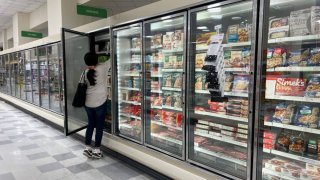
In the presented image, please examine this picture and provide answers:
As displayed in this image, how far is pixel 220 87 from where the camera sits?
8.86 feet

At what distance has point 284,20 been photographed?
7.27ft

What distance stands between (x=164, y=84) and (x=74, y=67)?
1.87 m

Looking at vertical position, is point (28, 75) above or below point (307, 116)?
above

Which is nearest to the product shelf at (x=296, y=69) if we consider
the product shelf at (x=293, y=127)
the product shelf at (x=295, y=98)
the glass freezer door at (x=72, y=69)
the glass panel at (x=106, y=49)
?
the product shelf at (x=295, y=98)

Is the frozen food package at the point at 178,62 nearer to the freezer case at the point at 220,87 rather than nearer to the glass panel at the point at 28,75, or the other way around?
the freezer case at the point at 220,87

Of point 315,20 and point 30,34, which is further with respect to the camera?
point 30,34

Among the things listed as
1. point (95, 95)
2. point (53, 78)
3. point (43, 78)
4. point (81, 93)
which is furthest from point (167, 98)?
point (43, 78)

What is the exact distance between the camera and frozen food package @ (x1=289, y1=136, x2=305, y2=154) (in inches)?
87.7

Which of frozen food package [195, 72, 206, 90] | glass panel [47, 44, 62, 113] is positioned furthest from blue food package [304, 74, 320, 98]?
glass panel [47, 44, 62, 113]

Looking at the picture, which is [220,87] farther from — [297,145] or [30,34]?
[30,34]

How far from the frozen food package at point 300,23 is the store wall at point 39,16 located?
8.00 metres

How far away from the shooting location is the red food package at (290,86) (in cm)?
217

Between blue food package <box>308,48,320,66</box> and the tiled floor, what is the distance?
7.65ft

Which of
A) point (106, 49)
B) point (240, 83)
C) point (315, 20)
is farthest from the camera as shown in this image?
point (106, 49)
